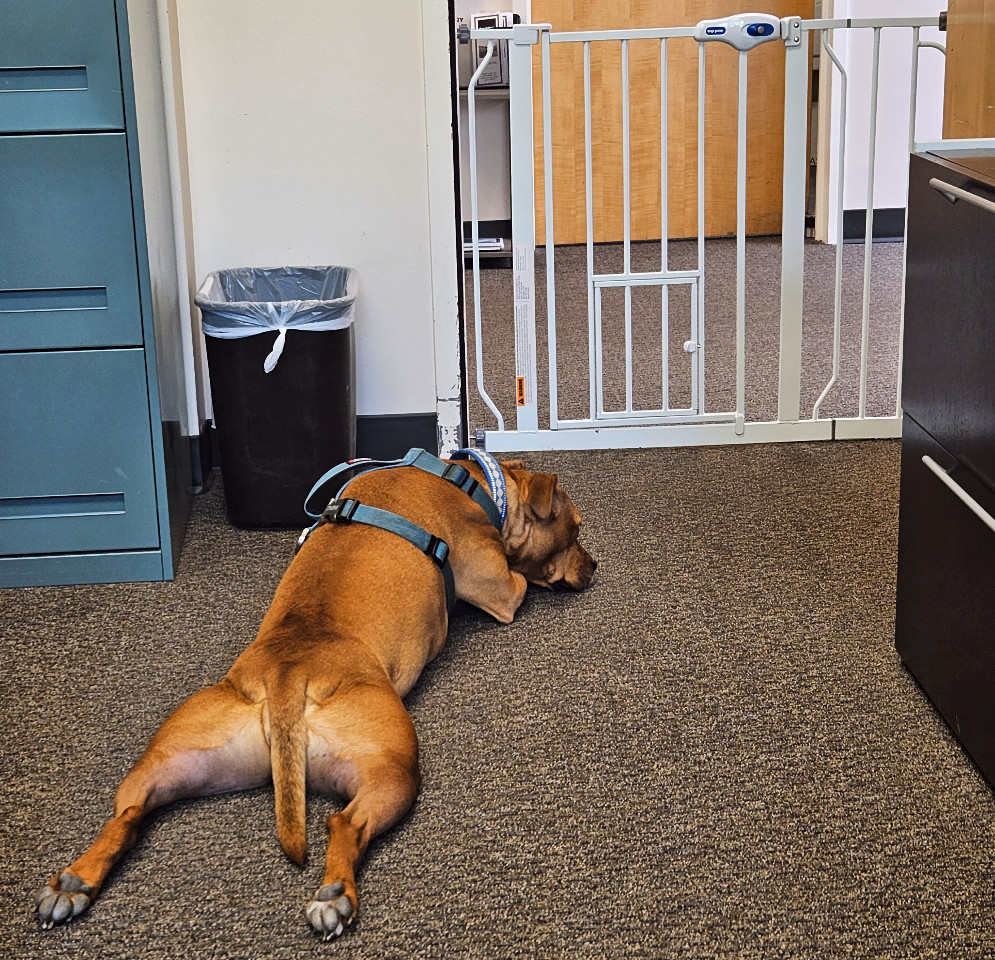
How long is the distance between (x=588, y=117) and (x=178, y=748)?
2351 millimetres

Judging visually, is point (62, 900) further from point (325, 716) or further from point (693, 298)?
point (693, 298)

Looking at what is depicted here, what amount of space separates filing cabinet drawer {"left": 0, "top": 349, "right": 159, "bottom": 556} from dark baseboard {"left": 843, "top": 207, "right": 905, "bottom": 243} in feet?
16.4

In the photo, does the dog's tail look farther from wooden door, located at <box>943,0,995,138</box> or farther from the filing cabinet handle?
wooden door, located at <box>943,0,995,138</box>

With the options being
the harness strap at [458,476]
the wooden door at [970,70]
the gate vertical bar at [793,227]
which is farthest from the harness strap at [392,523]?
the gate vertical bar at [793,227]

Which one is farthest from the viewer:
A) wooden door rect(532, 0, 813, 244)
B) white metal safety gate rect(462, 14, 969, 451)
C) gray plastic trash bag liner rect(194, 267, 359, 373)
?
wooden door rect(532, 0, 813, 244)

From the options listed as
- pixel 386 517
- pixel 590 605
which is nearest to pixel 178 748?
pixel 386 517

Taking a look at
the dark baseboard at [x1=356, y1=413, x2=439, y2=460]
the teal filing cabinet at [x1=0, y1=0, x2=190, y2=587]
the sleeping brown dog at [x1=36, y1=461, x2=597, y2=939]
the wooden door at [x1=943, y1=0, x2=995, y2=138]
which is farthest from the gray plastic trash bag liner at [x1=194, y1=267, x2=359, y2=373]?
the wooden door at [x1=943, y1=0, x2=995, y2=138]

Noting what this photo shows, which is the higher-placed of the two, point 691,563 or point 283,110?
point 283,110

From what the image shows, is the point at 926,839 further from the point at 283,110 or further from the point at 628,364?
the point at 283,110

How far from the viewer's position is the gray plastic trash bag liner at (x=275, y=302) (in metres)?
2.81

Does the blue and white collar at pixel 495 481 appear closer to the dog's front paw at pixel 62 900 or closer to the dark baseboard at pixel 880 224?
the dog's front paw at pixel 62 900

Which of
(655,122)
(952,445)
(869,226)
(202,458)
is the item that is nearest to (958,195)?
(952,445)

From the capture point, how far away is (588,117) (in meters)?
3.45

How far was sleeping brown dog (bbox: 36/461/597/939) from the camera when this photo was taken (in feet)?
5.15
